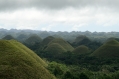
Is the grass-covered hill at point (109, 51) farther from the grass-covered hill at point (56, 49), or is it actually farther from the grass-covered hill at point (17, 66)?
A: the grass-covered hill at point (17, 66)

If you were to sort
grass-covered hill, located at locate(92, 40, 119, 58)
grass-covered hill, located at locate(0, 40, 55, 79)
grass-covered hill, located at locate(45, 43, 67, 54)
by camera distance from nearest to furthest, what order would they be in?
grass-covered hill, located at locate(0, 40, 55, 79) < grass-covered hill, located at locate(92, 40, 119, 58) < grass-covered hill, located at locate(45, 43, 67, 54)

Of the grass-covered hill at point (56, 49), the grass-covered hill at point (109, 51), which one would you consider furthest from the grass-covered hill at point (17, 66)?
the grass-covered hill at point (56, 49)

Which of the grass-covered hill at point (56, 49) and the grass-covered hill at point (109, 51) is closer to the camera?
the grass-covered hill at point (109, 51)

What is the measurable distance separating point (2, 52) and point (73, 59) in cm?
3042

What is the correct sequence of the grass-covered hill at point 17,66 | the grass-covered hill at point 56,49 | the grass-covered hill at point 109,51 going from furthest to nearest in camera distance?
the grass-covered hill at point 56,49 < the grass-covered hill at point 109,51 < the grass-covered hill at point 17,66

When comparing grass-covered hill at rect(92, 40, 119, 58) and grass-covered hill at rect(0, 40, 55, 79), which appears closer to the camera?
grass-covered hill at rect(0, 40, 55, 79)

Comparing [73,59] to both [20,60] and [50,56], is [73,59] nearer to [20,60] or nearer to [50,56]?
[50,56]

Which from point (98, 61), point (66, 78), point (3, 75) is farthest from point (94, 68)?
point (3, 75)

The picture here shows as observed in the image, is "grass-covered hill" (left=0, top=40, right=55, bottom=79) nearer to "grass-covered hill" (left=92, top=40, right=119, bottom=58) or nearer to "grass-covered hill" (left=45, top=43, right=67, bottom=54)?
"grass-covered hill" (left=92, top=40, right=119, bottom=58)

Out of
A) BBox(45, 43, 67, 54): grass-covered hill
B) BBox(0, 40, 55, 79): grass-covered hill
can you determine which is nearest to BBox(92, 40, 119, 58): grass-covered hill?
BBox(45, 43, 67, 54): grass-covered hill

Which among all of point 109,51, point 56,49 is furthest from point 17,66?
point 56,49

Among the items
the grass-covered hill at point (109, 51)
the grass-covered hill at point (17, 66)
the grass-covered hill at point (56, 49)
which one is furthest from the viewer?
the grass-covered hill at point (56, 49)

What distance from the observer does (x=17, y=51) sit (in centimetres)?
3042

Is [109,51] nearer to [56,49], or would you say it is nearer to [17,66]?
[56,49]
